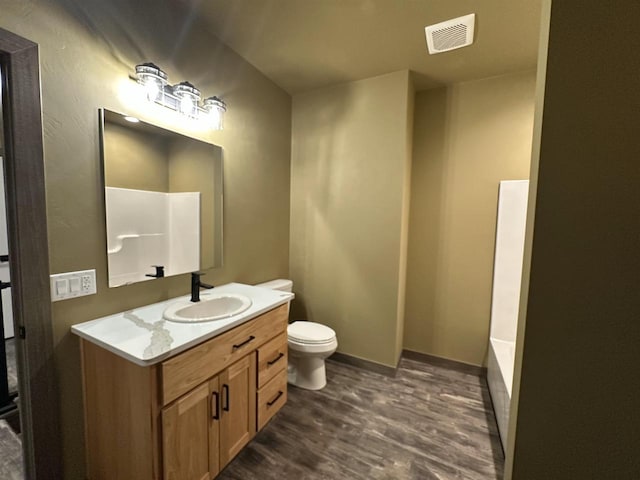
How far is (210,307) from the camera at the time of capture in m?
1.69

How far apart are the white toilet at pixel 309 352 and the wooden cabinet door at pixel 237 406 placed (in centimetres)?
57

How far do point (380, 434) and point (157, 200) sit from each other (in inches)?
78.9

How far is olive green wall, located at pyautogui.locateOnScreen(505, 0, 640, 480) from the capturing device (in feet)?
1.97

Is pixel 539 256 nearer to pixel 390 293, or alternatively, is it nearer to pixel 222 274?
pixel 390 293

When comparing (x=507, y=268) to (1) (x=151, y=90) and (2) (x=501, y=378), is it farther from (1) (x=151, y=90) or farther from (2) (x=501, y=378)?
(1) (x=151, y=90)

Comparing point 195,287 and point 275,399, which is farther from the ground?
point 195,287

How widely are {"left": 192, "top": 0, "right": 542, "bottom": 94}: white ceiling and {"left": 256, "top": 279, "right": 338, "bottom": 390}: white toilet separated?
6.04 ft

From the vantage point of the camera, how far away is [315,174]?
8.53 ft

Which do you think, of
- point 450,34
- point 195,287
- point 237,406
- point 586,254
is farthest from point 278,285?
point 450,34

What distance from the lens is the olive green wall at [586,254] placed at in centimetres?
60

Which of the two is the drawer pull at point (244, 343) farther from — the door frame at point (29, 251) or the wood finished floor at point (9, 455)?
the wood finished floor at point (9, 455)

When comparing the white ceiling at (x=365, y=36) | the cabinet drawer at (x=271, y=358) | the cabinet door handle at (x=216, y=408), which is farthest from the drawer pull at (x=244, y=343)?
the white ceiling at (x=365, y=36)

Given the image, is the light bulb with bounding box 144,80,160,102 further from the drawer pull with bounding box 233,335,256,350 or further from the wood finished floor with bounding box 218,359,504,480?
the wood finished floor with bounding box 218,359,504,480

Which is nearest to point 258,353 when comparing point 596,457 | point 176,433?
point 176,433
